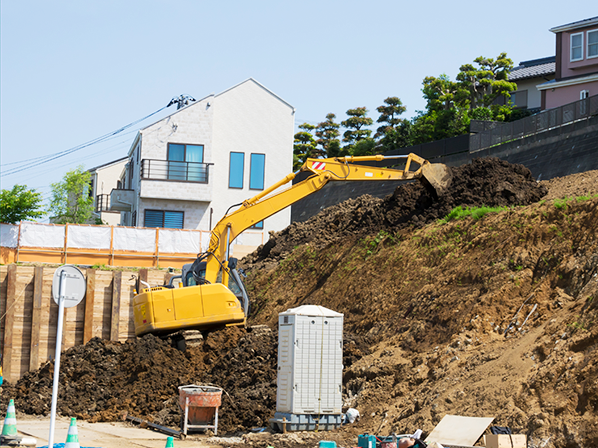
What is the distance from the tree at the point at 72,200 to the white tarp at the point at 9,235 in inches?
588

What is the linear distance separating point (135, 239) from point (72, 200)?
18298mm

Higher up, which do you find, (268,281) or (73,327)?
(268,281)

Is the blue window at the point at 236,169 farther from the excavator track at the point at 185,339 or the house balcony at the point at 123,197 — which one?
the excavator track at the point at 185,339

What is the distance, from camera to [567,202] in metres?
15.8

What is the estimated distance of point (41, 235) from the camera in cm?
2962

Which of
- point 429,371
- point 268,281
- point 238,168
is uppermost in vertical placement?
point 238,168

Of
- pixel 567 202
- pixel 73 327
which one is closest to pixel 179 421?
pixel 73 327

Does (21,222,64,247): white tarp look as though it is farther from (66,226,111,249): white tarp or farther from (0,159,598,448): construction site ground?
(0,159,598,448): construction site ground

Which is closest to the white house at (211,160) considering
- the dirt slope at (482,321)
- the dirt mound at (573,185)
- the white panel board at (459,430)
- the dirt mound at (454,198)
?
the dirt mound at (454,198)

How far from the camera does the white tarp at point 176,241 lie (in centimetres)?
3117

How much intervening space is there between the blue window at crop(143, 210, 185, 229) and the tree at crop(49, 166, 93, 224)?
975 centimetres

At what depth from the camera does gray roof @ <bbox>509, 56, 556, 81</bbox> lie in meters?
47.9

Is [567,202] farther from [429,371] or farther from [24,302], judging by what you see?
[24,302]

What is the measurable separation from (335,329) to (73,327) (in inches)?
414
